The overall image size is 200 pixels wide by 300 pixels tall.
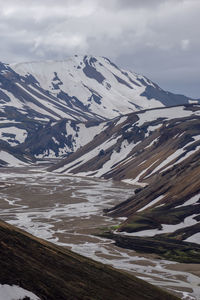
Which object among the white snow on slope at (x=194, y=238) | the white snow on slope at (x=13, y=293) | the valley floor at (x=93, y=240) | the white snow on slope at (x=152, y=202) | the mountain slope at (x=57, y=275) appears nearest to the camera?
the white snow on slope at (x=13, y=293)

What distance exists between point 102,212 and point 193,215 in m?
42.8

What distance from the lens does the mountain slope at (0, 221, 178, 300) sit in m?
57.2

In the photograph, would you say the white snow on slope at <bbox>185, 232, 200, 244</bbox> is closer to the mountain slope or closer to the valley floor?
the valley floor

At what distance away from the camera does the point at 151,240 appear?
132125mm

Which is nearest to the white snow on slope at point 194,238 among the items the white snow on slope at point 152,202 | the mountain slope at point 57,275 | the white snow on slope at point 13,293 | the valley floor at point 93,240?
the valley floor at point 93,240

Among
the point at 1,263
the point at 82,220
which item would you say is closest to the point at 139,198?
the point at 82,220

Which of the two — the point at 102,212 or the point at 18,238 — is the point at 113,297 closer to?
the point at 18,238

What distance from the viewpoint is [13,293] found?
52938 millimetres

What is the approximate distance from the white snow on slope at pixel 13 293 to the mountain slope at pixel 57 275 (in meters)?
0.67

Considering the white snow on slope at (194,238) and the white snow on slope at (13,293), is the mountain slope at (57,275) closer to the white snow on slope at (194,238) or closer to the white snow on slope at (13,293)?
the white snow on slope at (13,293)

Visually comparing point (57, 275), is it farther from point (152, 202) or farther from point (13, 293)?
point (152, 202)

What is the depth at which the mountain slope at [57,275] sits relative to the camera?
188ft

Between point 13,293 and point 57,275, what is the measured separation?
10941 millimetres

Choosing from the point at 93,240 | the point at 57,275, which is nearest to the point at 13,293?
the point at 57,275
